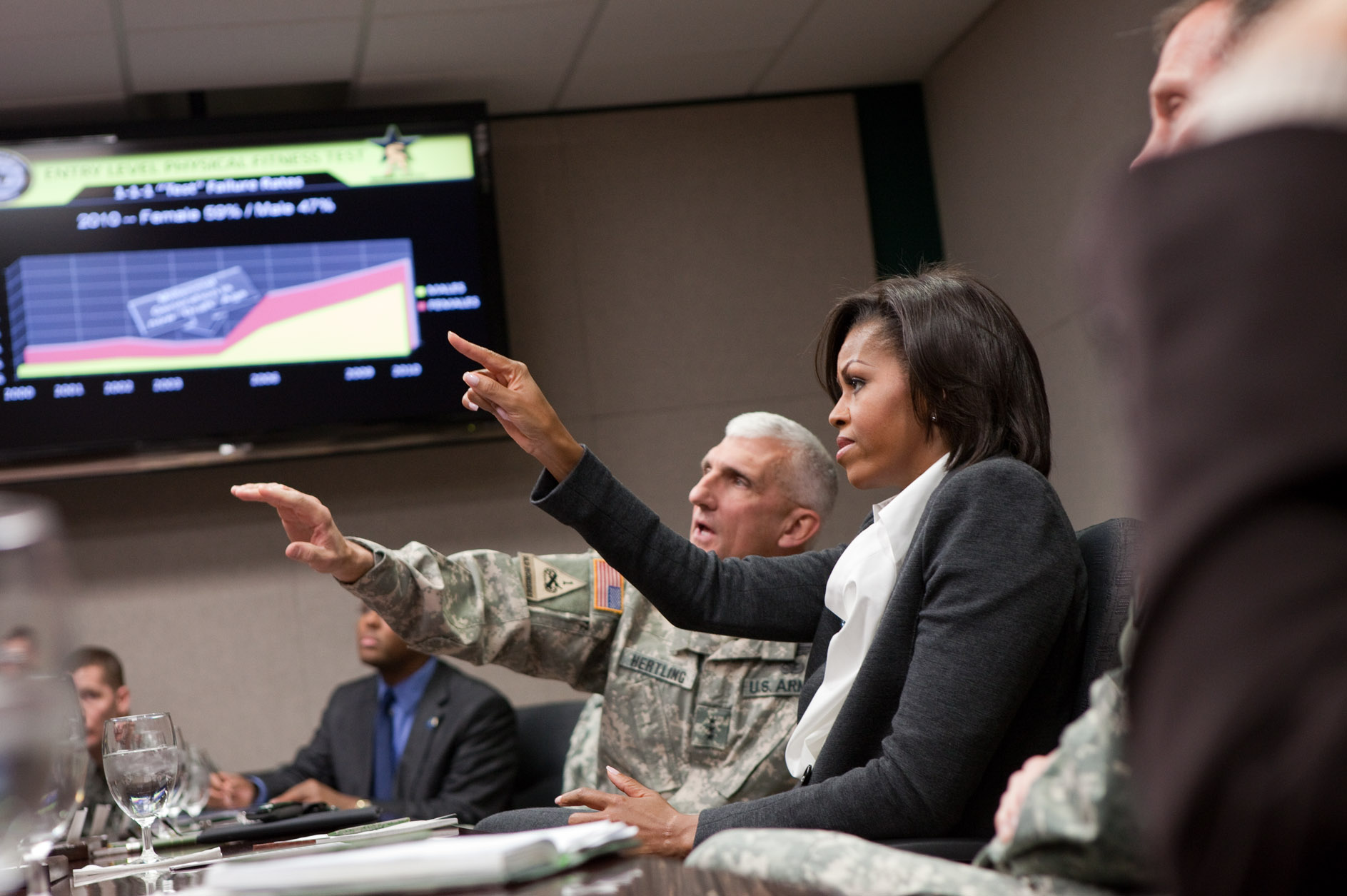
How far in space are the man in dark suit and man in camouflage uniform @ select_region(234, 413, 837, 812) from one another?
0.78 metres

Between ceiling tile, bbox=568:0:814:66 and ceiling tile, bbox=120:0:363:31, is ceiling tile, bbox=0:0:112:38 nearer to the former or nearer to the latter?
ceiling tile, bbox=120:0:363:31

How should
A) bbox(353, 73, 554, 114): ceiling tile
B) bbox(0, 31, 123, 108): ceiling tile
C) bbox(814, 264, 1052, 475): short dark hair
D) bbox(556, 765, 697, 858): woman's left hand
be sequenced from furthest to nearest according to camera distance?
bbox(353, 73, 554, 114): ceiling tile < bbox(0, 31, 123, 108): ceiling tile < bbox(814, 264, 1052, 475): short dark hair < bbox(556, 765, 697, 858): woman's left hand

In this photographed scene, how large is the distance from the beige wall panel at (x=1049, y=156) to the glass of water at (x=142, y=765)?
2.41 meters

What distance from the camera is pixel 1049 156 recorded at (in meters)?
3.60

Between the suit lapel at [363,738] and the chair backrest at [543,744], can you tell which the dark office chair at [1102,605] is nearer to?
the chair backrest at [543,744]

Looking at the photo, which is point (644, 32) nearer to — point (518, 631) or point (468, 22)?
point (468, 22)

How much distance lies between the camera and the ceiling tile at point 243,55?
3.40m

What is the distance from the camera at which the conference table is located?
62 centimetres

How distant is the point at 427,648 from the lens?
2.08 meters

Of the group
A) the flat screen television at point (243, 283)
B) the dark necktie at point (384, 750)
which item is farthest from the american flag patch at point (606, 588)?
the flat screen television at point (243, 283)

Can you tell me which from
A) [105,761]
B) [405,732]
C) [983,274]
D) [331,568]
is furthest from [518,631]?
[983,274]

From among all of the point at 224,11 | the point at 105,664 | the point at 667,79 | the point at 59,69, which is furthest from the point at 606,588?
the point at 59,69

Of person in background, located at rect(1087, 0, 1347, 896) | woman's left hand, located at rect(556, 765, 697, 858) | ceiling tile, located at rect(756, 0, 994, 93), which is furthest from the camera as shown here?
ceiling tile, located at rect(756, 0, 994, 93)

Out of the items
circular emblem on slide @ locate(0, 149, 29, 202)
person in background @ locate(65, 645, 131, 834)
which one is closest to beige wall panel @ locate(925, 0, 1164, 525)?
person in background @ locate(65, 645, 131, 834)
